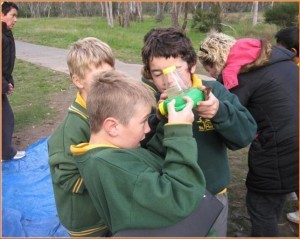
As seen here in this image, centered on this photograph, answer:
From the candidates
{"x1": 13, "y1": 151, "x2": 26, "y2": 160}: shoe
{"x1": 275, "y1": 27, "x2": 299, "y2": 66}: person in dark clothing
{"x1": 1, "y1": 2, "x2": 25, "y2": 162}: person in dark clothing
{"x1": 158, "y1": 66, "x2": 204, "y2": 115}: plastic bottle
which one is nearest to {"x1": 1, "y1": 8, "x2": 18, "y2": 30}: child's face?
{"x1": 1, "y1": 2, "x2": 25, "y2": 162}: person in dark clothing

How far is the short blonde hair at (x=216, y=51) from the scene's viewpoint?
8.01 feet

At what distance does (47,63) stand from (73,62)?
366 inches

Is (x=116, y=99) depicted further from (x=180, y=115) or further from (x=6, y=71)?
(x=6, y=71)

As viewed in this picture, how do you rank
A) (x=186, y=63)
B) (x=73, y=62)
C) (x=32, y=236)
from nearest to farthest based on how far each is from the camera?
(x=186, y=63)
(x=73, y=62)
(x=32, y=236)

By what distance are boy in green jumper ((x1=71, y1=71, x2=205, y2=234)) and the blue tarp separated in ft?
6.34

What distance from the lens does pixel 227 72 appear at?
2.28 metres

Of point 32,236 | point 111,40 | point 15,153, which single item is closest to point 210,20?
point 111,40

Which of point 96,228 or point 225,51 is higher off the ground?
point 225,51

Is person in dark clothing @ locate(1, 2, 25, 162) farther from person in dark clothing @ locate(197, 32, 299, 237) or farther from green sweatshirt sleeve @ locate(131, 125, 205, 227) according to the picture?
green sweatshirt sleeve @ locate(131, 125, 205, 227)

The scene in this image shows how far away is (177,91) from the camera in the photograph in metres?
1.58

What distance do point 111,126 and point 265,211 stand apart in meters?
1.58

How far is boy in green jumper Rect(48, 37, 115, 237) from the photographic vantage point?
1.64 m

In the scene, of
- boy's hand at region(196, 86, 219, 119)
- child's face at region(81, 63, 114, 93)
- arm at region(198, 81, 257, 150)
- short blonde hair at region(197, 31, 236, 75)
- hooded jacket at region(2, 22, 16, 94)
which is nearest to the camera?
boy's hand at region(196, 86, 219, 119)

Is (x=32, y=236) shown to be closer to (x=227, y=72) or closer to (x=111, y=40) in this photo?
(x=227, y=72)
